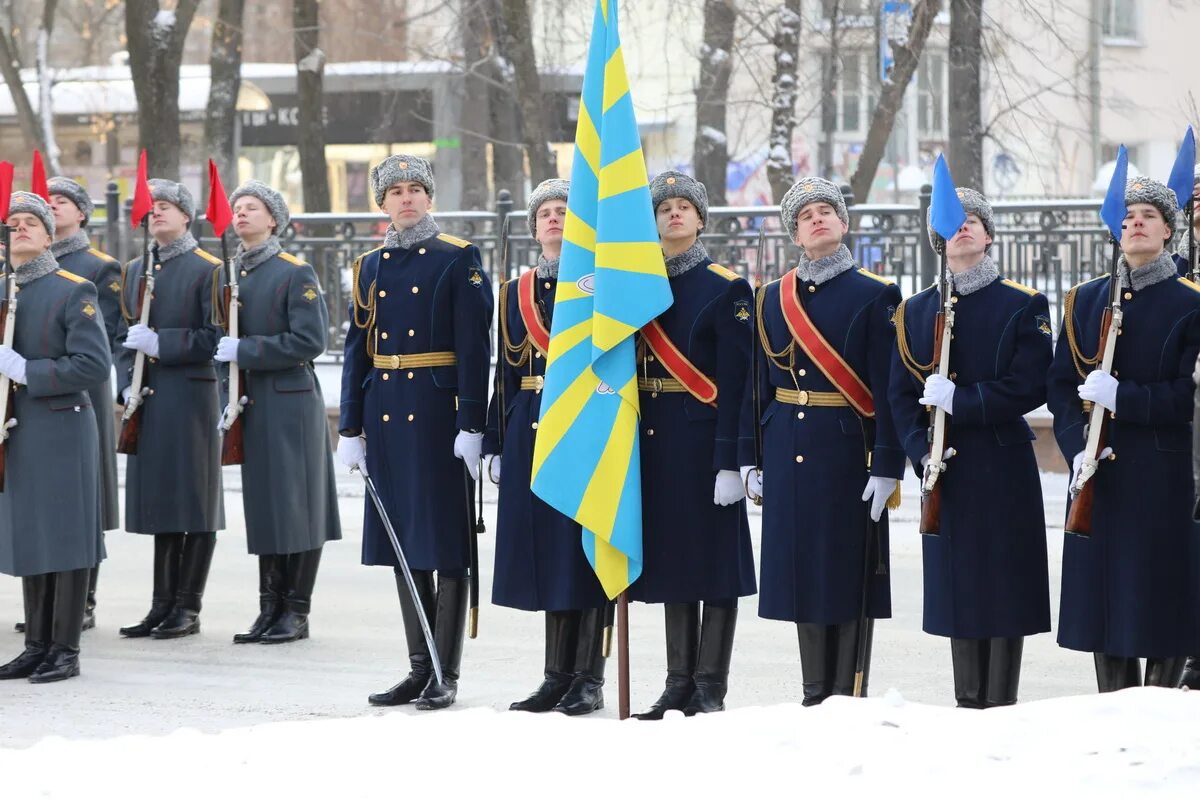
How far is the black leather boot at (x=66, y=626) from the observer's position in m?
8.02

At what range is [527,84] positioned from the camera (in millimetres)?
20203

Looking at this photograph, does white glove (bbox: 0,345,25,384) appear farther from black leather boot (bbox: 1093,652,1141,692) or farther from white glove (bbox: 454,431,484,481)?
black leather boot (bbox: 1093,652,1141,692)

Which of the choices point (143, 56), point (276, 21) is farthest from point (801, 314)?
point (276, 21)

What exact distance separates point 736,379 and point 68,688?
10.2 ft

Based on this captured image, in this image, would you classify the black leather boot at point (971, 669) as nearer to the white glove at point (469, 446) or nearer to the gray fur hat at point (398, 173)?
the white glove at point (469, 446)

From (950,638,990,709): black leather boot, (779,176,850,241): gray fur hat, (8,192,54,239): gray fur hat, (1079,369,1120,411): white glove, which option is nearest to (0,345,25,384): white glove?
(8,192,54,239): gray fur hat

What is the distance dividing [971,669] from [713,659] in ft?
3.09

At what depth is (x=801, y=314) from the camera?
21.6ft

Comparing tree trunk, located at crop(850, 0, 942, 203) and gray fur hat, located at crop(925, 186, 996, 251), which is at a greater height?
tree trunk, located at crop(850, 0, 942, 203)

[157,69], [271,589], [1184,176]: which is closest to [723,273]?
[1184,176]

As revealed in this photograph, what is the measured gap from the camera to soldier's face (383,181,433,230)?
7.44 metres

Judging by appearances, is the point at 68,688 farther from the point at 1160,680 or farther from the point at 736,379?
the point at 1160,680

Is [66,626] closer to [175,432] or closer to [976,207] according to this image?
[175,432]

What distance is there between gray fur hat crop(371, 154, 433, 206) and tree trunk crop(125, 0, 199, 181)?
1375cm
